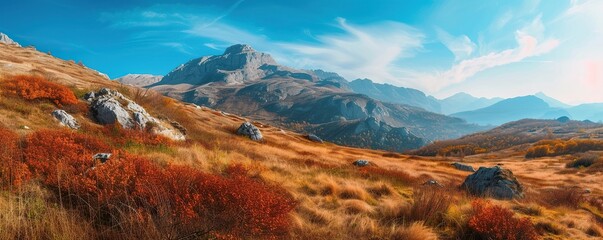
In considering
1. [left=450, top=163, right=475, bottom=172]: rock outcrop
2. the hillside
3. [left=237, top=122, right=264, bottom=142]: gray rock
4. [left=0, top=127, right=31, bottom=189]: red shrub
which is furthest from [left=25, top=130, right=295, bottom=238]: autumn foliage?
[left=450, top=163, right=475, bottom=172]: rock outcrop

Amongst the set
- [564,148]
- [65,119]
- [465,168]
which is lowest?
[465,168]

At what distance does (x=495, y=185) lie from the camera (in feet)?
57.5

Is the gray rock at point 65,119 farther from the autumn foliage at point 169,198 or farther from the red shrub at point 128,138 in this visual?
the autumn foliage at point 169,198

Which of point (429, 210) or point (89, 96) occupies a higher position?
Result: point (89, 96)

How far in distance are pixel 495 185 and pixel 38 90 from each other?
87.1ft

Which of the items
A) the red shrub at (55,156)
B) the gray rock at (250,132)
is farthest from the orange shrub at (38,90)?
the gray rock at (250,132)

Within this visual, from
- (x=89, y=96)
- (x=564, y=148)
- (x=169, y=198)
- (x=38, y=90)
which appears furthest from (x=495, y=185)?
(x=564, y=148)

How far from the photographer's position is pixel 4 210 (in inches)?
209

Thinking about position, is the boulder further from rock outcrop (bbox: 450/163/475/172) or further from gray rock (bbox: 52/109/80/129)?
rock outcrop (bbox: 450/163/475/172)

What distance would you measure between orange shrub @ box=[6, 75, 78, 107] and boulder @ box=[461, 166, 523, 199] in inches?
923

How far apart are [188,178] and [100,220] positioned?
6.31 feet

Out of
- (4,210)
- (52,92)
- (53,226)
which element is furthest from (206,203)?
(52,92)

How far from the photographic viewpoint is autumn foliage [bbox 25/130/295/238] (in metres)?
5.77

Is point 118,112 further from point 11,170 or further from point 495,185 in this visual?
point 495,185
